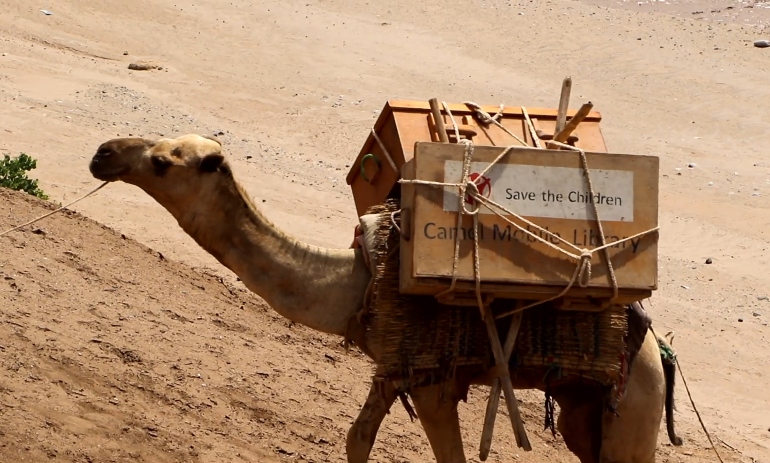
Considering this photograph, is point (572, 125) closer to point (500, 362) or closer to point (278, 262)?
point (500, 362)

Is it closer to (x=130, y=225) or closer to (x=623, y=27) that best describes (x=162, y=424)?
(x=130, y=225)

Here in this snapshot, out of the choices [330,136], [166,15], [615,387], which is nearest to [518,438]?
[615,387]

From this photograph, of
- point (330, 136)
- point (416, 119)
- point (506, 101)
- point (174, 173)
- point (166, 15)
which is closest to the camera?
point (174, 173)

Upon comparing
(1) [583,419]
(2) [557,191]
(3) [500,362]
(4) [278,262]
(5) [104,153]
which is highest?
(5) [104,153]

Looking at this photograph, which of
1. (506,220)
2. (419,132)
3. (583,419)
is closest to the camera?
(506,220)

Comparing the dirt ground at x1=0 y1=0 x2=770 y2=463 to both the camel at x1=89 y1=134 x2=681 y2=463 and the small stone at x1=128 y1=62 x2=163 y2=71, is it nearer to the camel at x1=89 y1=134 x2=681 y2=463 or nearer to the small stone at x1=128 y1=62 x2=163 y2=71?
the small stone at x1=128 y1=62 x2=163 y2=71

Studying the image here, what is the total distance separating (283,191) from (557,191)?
355 inches

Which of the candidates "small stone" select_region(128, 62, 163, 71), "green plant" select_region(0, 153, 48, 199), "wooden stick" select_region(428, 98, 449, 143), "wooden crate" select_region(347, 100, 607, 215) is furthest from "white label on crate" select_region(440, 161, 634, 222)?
"small stone" select_region(128, 62, 163, 71)

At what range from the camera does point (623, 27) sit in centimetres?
2433

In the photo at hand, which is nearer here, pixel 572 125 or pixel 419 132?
pixel 572 125

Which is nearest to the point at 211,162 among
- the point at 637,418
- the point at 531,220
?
the point at 531,220

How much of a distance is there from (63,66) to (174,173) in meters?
13.1

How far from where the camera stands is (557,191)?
20.8 feet

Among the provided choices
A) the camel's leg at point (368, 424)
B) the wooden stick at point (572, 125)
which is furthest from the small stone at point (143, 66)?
the wooden stick at point (572, 125)
